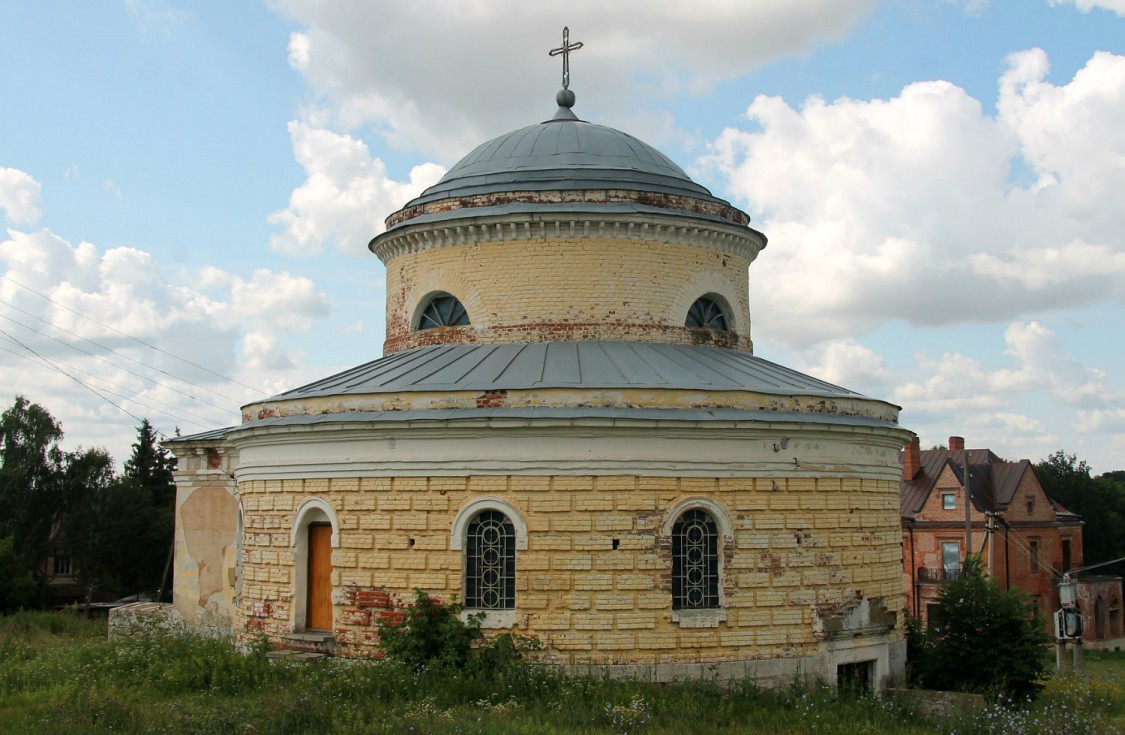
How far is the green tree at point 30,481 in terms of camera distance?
148 ft

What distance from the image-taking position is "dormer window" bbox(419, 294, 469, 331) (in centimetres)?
1961

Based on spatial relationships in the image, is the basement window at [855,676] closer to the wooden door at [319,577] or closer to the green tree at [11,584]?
the wooden door at [319,577]

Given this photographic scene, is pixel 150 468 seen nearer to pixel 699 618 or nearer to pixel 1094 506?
pixel 699 618

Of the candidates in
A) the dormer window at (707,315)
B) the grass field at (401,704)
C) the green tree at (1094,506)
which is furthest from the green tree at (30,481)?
the green tree at (1094,506)

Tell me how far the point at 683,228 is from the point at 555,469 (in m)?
6.53

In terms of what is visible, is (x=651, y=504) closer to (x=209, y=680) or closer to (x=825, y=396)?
(x=825, y=396)

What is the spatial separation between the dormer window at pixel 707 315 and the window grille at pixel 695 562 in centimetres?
529

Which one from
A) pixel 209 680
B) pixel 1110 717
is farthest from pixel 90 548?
pixel 1110 717

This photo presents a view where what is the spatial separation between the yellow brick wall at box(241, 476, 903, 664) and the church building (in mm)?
29

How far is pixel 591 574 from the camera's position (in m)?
14.6

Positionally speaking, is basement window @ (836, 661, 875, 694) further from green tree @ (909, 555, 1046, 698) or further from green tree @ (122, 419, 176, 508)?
green tree @ (122, 419, 176, 508)

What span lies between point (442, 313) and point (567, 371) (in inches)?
166

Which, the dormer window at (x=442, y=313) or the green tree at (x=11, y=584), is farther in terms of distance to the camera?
the green tree at (x=11, y=584)

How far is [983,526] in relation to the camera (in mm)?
41844
